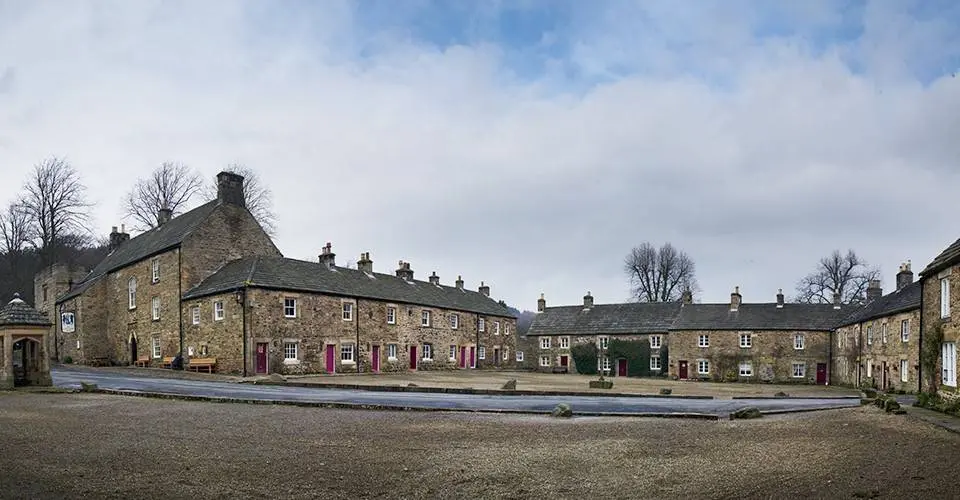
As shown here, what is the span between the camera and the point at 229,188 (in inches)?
1730

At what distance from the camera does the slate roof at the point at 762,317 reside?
5725 cm

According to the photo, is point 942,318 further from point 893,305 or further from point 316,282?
point 316,282

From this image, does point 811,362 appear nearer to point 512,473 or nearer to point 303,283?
point 303,283

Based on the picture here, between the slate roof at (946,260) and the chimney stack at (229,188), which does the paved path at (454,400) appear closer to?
the slate roof at (946,260)

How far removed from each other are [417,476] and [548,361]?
193 feet

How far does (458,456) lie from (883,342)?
3927 cm

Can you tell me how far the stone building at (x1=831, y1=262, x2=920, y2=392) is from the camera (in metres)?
37.4

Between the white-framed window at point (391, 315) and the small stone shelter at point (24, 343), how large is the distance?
2373 cm

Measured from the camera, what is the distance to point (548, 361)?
68.1 meters

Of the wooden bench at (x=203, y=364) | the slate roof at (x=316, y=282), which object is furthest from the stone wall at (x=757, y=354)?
the wooden bench at (x=203, y=364)

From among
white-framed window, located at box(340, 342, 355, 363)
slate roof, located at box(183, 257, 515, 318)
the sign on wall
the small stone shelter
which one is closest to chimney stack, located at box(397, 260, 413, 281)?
slate roof, located at box(183, 257, 515, 318)

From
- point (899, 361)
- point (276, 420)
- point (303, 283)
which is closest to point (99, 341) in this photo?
point (303, 283)

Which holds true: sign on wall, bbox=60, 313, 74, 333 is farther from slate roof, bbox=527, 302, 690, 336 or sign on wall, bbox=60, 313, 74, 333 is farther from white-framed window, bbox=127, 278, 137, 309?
slate roof, bbox=527, 302, 690, 336

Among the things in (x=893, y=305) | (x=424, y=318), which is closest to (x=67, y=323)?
(x=424, y=318)
